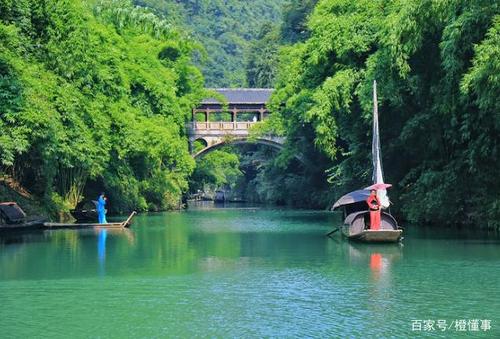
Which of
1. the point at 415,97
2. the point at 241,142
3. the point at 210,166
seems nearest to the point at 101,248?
the point at 415,97

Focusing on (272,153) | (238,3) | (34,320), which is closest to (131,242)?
(34,320)

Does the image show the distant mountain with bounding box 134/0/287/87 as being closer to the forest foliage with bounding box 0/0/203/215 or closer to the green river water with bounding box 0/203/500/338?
the forest foliage with bounding box 0/0/203/215

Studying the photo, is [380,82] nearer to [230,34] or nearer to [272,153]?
[272,153]

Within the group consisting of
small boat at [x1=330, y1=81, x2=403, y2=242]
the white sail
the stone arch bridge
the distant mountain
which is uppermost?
the distant mountain

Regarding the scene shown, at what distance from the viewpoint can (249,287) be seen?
54.9 feet

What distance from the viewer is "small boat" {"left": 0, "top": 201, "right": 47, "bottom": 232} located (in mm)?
28719

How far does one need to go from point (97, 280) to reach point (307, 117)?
21.8 metres

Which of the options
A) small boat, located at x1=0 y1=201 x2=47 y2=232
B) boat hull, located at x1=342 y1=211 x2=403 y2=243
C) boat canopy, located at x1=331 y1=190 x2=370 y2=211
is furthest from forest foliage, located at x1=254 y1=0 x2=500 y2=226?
small boat, located at x1=0 y1=201 x2=47 y2=232

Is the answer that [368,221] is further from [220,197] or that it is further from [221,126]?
[220,197]

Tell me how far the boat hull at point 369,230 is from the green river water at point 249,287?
0.46 meters

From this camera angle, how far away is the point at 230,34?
461 ft

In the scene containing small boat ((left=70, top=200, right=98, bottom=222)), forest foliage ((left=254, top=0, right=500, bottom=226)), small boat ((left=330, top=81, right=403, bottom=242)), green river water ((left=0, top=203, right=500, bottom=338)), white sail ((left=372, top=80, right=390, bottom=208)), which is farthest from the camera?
small boat ((left=70, top=200, right=98, bottom=222))

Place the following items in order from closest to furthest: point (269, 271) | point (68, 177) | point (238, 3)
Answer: point (269, 271) < point (68, 177) < point (238, 3)

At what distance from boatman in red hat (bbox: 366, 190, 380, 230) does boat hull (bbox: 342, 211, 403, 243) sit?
0.24 meters
